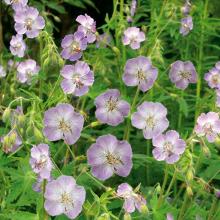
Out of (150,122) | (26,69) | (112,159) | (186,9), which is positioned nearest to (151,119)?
(150,122)

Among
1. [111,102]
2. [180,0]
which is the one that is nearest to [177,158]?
[111,102]

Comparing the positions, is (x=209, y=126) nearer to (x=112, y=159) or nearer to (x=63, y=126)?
(x=112, y=159)

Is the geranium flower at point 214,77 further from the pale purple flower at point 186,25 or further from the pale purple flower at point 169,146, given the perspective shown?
the pale purple flower at point 169,146

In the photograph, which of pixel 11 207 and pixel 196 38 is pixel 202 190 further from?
pixel 196 38

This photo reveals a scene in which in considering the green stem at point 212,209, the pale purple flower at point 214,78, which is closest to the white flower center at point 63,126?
the green stem at point 212,209

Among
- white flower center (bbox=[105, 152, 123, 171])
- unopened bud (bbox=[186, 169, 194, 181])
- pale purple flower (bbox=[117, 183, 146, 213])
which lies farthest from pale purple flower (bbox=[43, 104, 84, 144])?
unopened bud (bbox=[186, 169, 194, 181])

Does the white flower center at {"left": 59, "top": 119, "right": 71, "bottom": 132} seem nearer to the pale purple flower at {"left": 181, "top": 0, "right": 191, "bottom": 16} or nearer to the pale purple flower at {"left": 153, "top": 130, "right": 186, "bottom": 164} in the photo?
the pale purple flower at {"left": 153, "top": 130, "right": 186, "bottom": 164}
